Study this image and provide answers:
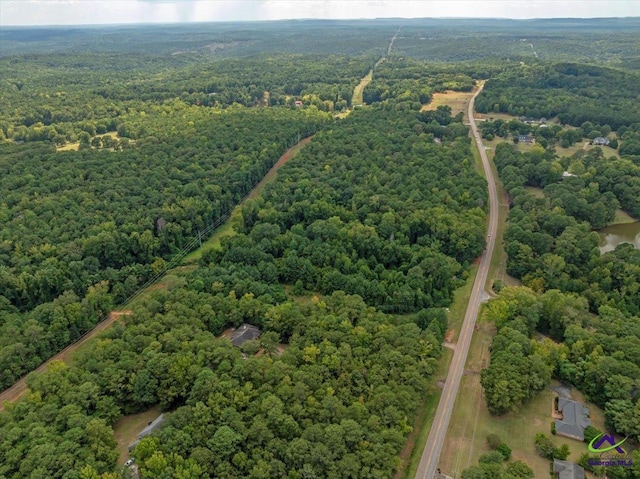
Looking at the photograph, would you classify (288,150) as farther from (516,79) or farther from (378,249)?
(516,79)

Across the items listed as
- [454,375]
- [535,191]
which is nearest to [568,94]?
[535,191]

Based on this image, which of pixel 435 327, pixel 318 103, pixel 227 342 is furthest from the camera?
pixel 318 103

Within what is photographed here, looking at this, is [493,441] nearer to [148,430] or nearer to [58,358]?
[148,430]

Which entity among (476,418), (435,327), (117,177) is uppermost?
(117,177)

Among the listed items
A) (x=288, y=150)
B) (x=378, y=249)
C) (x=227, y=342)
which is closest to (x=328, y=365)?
(x=227, y=342)

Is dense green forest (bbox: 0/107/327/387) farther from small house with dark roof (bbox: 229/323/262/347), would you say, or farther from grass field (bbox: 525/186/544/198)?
grass field (bbox: 525/186/544/198)

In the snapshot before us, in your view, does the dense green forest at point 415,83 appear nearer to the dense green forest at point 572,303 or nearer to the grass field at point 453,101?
the grass field at point 453,101

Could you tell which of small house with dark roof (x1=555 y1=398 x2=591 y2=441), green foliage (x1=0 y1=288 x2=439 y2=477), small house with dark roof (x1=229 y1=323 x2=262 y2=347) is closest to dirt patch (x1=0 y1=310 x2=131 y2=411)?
green foliage (x1=0 y1=288 x2=439 y2=477)
